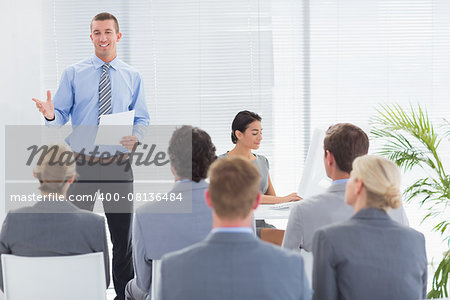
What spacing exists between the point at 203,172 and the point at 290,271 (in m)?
0.95

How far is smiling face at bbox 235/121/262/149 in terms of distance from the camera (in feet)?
12.1

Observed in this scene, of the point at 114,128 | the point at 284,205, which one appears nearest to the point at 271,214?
the point at 284,205

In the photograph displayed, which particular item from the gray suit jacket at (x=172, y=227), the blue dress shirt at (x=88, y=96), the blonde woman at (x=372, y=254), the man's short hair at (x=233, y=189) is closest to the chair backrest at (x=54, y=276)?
the gray suit jacket at (x=172, y=227)

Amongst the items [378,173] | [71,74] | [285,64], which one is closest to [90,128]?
[71,74]

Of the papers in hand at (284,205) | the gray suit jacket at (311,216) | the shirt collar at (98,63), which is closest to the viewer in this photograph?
the gray suit jacket at (311,216)

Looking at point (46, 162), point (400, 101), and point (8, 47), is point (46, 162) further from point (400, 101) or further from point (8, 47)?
point (400, 101)

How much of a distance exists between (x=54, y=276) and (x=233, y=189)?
0.91m

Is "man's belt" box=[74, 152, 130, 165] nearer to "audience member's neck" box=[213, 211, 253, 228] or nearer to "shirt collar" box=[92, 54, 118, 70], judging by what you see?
"shirt collar" box=[92, 54, 118, 70]

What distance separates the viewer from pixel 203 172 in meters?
2.35

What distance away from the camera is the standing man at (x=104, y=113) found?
3354mm

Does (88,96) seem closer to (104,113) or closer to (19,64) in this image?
(104,113)

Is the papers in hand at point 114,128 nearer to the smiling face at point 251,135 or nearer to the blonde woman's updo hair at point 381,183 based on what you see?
the smiling face at point 251,135

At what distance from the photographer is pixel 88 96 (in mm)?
3426

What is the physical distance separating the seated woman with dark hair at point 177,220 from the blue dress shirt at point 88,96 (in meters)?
1.11
